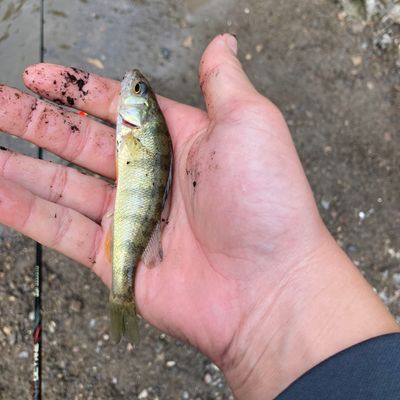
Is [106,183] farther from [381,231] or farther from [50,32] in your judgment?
[381,231]

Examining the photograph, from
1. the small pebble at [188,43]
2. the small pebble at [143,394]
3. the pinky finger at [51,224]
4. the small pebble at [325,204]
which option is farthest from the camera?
the small pebble at [188,43]

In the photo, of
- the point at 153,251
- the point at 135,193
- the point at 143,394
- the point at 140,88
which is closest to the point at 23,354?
the point at 143,394

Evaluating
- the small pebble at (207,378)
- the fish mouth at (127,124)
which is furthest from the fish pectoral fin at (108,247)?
the small pebble at (207,378)

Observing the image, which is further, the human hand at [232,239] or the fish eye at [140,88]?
the fish eye at [140,88]

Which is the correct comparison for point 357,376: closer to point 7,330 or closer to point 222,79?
point 222,79

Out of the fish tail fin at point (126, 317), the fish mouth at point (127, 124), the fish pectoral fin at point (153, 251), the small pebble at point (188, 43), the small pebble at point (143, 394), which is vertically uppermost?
the small pebble at point (188, 43)

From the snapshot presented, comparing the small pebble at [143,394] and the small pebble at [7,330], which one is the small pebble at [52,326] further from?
the small pebble at [143,394]

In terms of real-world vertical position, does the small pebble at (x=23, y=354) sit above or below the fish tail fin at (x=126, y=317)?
below

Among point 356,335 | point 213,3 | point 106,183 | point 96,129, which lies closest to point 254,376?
point 356,335
